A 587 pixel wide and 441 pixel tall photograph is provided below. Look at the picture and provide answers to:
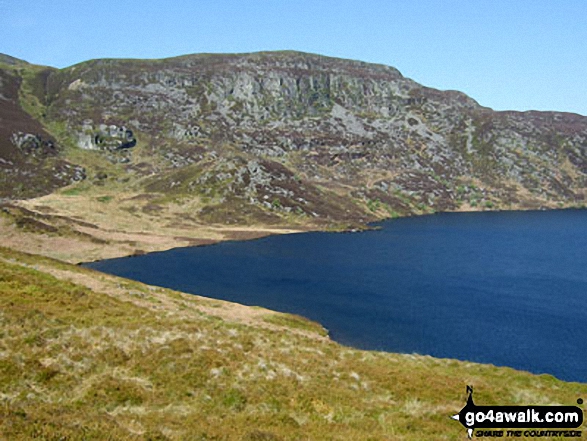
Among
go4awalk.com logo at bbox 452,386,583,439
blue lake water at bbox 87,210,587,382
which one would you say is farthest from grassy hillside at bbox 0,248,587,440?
blue lake water at bbox 87,210,587,382

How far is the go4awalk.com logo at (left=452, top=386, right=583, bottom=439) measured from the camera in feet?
72.9

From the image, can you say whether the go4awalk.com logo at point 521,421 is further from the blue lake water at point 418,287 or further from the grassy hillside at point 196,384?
the blue lake water at point 418,287

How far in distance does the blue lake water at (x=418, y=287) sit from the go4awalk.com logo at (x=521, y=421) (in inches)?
1537

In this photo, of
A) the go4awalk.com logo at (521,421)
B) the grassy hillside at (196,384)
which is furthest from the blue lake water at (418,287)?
the go4awalk.com logo at (521,421)

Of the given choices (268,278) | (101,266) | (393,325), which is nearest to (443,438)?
(393,325)

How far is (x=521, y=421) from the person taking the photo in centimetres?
2317

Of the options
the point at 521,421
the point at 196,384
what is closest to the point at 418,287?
the point at 521,421

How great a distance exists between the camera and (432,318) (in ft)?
260

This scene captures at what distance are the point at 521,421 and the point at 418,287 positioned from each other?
7915 centimetres

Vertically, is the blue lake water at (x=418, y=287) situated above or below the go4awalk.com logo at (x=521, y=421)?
below

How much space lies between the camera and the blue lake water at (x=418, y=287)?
67500 mm

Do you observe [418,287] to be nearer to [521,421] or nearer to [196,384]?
[521,421]

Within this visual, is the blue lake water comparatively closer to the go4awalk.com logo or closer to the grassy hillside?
the grassy hillside

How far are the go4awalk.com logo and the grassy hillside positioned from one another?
0.95 meters
